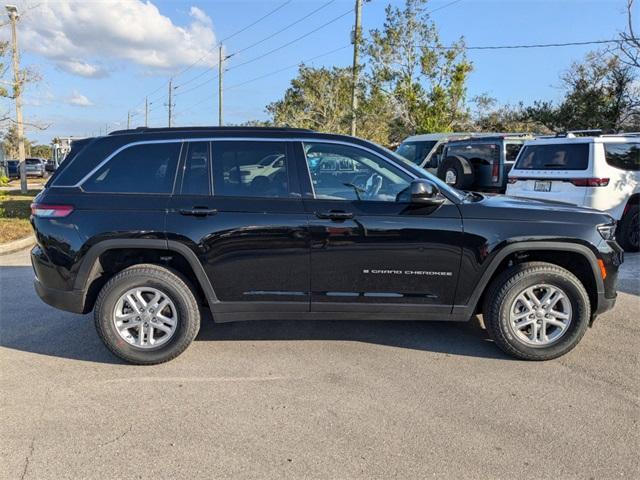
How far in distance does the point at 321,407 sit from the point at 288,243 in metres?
1.26

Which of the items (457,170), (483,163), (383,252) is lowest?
(383,252)

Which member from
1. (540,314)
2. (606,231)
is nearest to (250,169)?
(540,314)

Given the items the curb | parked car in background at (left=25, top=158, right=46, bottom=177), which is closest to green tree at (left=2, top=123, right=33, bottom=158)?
parked car in background at (left=25, top=158, right=46, bottom=177)

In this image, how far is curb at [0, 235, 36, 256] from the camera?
349 inches

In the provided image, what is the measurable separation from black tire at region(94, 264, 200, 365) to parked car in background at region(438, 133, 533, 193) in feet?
27.8

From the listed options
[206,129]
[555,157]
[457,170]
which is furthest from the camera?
[457,170]

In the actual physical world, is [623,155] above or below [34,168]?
below

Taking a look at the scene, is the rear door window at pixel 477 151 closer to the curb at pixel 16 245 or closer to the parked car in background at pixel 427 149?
the parked car in background at pixel 427 149

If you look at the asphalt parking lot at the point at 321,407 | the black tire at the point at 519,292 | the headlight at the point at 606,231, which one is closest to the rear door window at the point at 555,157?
the asphalt parking lot at the point at 321,407

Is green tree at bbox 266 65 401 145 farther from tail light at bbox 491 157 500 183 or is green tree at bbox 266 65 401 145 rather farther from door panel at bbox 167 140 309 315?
door panel at bbox 167 140 309 315

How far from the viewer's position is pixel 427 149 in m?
14.6

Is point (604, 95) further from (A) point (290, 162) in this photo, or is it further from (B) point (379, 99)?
(A) point (290, 162)

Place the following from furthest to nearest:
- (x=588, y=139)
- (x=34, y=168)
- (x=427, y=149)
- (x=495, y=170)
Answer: (x=34, y=168) < (x=427, y=149) < (x=495, y=170) < (x=588, y=139)

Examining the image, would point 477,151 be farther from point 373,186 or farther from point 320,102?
point 320,102
